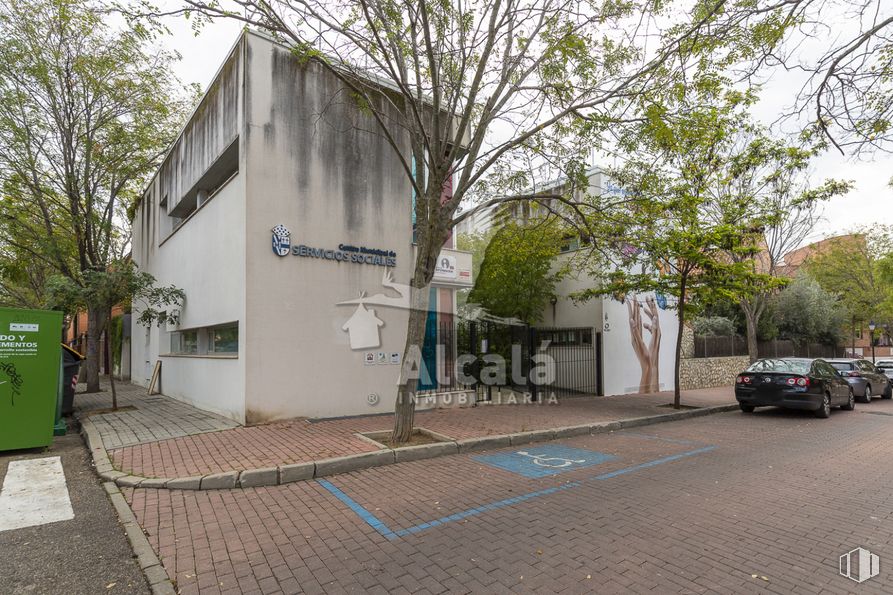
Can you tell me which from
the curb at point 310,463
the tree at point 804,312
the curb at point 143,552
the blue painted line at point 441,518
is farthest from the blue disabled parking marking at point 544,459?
the tree at point 804,312

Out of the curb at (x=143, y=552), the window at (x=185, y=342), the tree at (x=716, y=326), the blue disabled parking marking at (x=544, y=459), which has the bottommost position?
the blue disabled parking marking at (x=544, y=459)

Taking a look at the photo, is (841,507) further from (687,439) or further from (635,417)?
(635,417)

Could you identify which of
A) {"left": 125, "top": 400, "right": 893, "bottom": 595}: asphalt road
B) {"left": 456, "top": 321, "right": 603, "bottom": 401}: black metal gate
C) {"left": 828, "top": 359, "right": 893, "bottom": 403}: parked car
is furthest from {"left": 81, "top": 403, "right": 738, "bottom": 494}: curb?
{"left": 828, "top": 359, "right": 893, "bottom": 403}: parked car

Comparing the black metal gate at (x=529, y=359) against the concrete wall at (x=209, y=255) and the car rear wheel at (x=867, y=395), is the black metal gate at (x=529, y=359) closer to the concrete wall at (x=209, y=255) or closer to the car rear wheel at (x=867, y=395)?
the concrete wall at (x=209, y=255)

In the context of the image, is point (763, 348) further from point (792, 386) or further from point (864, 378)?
point (792, 386)

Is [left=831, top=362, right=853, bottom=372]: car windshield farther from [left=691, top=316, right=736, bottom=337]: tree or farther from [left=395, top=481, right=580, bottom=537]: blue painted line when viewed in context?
[left=395, top=481, right=580, bottom=537]: blue painted line

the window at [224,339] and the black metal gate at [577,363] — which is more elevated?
the window at [224,339]

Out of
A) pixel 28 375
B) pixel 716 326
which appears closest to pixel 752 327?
pixel 716 326

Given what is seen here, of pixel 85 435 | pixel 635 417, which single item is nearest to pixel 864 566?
pixel 635 417

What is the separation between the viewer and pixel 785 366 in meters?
12.3

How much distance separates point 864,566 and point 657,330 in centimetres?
1364

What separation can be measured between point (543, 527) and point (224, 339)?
28.1 feet

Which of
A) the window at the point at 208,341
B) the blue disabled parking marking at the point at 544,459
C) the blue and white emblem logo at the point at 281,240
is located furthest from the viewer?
the window at the point at 208,341

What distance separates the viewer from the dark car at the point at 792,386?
11445 mm
